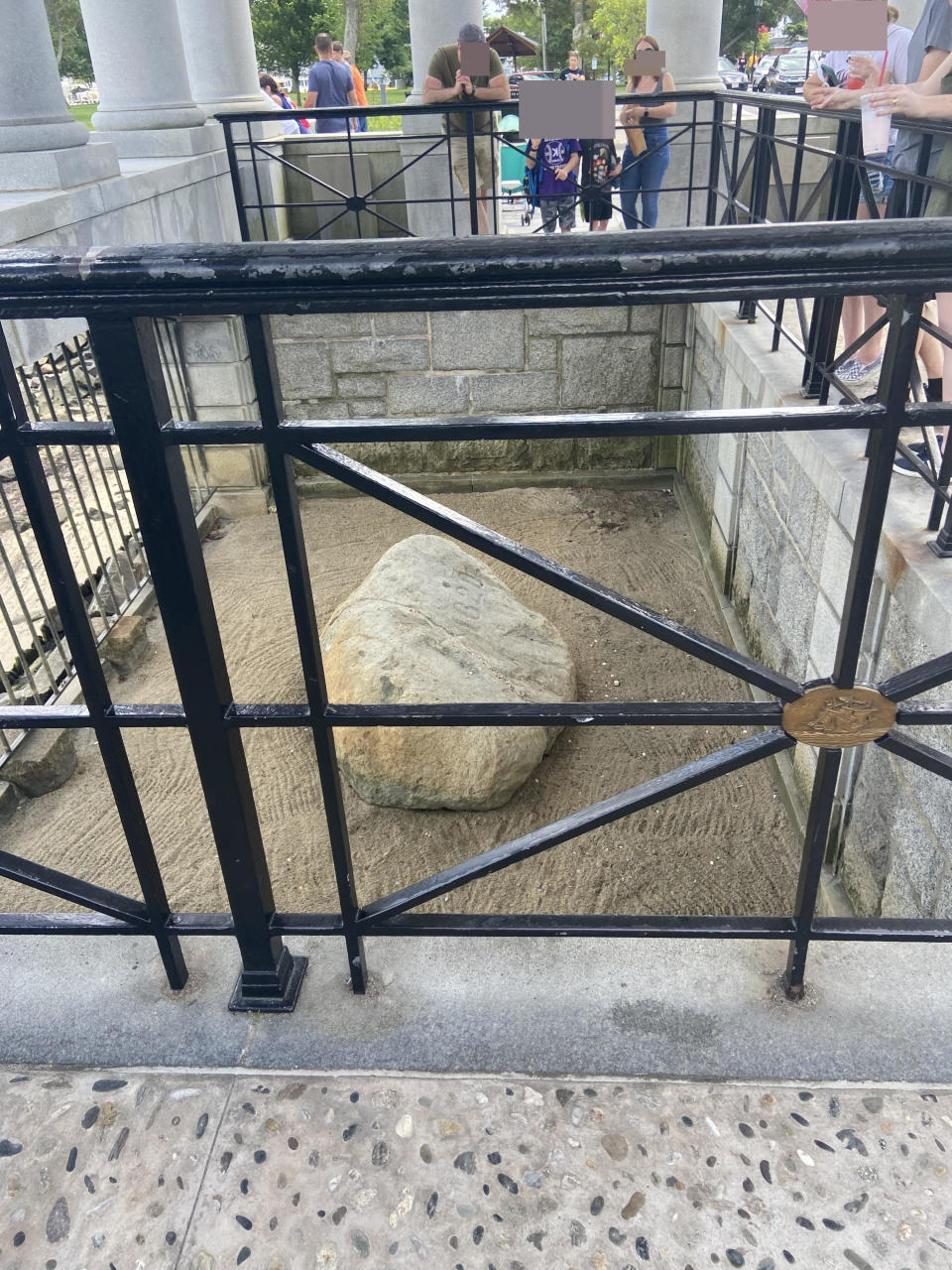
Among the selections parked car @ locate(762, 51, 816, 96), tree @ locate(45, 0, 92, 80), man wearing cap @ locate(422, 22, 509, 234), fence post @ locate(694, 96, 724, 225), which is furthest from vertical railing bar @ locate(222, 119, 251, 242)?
tree @ locate(45, 0, 92, 80)

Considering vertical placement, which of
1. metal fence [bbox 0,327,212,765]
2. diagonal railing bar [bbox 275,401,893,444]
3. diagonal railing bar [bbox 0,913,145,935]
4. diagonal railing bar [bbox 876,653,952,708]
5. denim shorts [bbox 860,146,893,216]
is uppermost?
diagonal railing bar [bbox 275,401,893,444]

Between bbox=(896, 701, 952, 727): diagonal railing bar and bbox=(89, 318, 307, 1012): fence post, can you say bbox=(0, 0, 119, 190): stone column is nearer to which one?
bbox=(89, 318, 307, 1012): fence post

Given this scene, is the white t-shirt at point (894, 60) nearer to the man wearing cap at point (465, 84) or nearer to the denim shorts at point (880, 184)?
the denim shorts at point (880, 184)

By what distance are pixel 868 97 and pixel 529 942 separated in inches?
108

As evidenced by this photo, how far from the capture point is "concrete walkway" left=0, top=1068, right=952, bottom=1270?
4.16 ft

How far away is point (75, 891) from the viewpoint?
61.9 inches

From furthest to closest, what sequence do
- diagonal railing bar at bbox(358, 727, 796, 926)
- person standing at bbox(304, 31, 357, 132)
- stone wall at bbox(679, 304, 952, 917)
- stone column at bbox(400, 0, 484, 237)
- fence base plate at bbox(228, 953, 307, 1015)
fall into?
1. person standing at bbox(304, 31, 357, 132)
2. stone column at bbox(400, 0, 484, 237)
3. stone wall at bbox(679, 304, 952, 917)
4. fence base plate at bbox(228, 953, 307, 1015)
5. diagonal railing bar at bbox(358, 727, 796, 926)

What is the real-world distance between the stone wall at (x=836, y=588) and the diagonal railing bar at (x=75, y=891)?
1918mm

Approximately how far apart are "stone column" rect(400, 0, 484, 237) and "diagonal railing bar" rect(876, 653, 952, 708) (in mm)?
6704

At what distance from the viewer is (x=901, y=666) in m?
2.72

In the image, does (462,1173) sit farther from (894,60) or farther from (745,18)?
(745,18)

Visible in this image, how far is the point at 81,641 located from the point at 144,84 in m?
6.59

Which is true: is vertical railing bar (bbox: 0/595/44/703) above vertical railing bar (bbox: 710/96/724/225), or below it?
below

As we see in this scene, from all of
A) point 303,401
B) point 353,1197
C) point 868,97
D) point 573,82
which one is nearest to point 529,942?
point 353,1197
